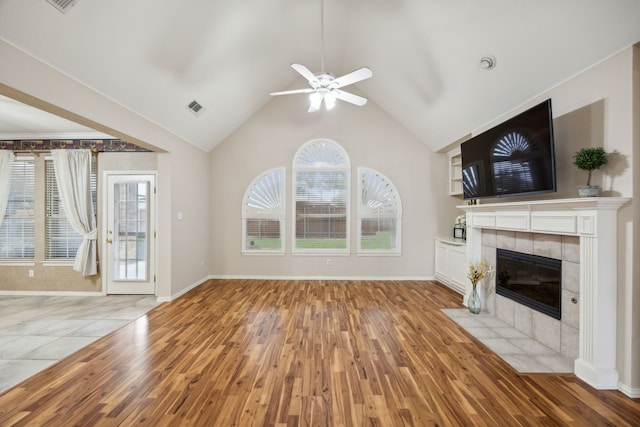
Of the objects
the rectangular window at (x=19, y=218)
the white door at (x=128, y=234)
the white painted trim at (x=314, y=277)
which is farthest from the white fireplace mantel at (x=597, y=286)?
the rectangular window at (x=19, y=218)

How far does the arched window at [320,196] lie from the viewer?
5.69 meters

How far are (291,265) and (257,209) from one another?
1.35 metres

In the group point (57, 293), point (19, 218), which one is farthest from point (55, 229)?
point (57, 293)

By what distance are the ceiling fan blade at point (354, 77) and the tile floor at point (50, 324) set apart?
149 inches

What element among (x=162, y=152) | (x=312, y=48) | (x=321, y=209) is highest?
(x=312, y=48)

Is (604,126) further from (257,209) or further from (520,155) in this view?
(257,209)

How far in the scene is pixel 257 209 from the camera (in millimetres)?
5750

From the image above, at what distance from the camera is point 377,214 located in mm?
5656

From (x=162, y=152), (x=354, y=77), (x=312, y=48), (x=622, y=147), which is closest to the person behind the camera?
(x=622, y=147)

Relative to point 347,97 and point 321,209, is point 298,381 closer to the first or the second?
point 347,97

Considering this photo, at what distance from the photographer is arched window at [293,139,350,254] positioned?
18.7 ft

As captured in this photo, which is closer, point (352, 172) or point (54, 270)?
→ point (54, 270)

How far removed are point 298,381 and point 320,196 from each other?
12.8 ft

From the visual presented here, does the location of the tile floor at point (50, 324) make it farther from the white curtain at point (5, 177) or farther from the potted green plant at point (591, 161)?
the potted green plant at point (591, 161)
